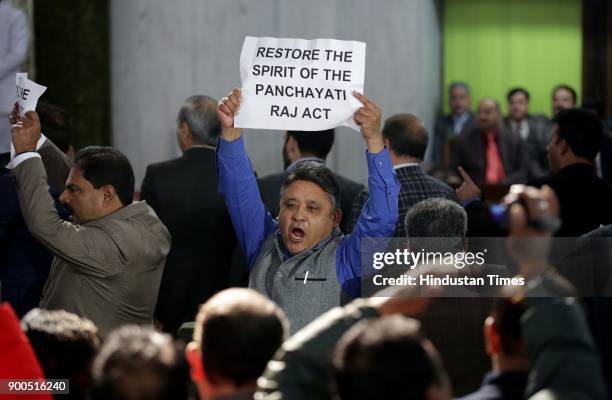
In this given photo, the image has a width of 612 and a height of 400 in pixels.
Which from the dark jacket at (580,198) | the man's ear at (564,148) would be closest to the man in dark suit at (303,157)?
the dark jacket at (580,198)

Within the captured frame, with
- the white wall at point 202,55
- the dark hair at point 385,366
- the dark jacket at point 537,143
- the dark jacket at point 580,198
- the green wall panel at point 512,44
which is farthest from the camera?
the green wall panel at point 512,44

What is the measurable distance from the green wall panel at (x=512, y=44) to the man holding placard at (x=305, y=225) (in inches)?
283

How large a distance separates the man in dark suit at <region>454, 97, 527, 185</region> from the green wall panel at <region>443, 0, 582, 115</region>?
1643 mm

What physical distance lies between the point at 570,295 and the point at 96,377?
122 cm

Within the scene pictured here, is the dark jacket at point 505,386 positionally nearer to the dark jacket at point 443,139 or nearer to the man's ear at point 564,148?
the man's ear at point 564,148

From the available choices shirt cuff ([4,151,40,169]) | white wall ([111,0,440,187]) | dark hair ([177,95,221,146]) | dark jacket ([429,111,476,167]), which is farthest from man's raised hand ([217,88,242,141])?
dark jacket ([429,111,476,167])

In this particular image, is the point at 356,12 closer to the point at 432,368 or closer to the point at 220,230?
the point at 220,230

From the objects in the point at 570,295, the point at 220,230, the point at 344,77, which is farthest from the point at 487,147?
the point at 570,295

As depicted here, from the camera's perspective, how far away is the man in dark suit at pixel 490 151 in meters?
10.4

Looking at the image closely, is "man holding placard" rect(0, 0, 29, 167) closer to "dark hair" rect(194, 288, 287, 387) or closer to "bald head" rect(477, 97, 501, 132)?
"bald head" rect(477, 97, 501, 132)

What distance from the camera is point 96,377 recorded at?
124 inches

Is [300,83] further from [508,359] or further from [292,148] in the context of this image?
[508,359]

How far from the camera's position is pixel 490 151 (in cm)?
1054

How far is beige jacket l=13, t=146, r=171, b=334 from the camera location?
17.1 ft
